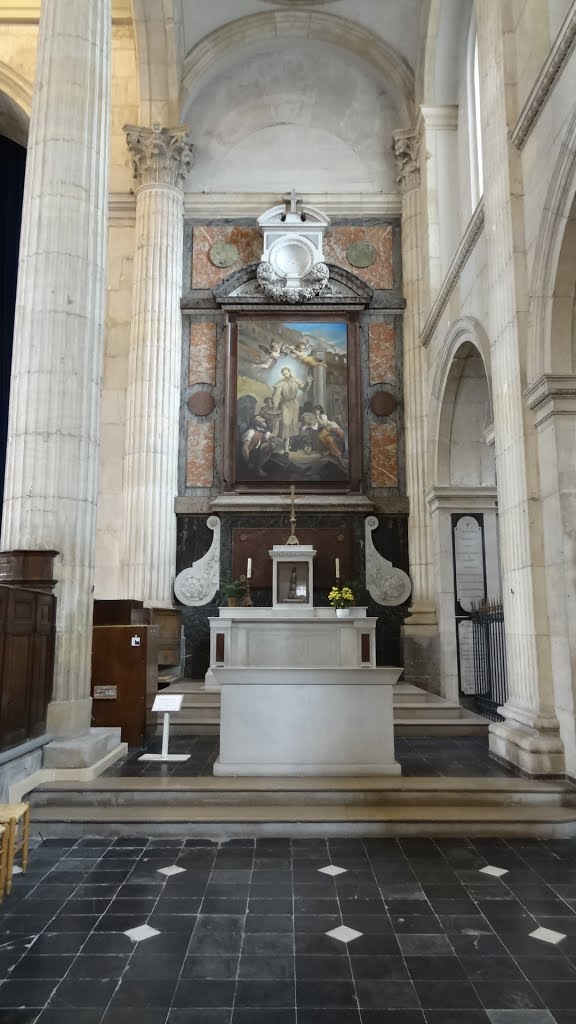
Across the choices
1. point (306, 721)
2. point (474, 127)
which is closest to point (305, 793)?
point (306, 721)

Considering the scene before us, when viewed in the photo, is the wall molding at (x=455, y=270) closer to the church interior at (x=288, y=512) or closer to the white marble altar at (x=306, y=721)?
the church interior at (x=288, y=512)

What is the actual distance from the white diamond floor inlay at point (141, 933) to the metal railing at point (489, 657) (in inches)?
273

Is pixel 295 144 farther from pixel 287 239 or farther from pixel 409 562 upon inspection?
pixel 409 562

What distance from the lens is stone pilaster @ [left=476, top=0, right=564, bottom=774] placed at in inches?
258

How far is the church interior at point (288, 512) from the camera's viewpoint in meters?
3.85

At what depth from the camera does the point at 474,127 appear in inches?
446

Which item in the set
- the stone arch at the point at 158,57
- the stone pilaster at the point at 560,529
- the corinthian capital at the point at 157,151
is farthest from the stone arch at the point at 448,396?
the stone arch at the point at 158,57

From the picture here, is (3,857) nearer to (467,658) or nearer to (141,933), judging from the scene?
(141,933)

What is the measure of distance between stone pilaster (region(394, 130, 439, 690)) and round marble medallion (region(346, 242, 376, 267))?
643 millimetres

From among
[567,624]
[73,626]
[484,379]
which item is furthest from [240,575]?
[567,624]

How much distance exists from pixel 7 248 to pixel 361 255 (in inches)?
286

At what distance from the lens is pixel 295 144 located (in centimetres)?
1453

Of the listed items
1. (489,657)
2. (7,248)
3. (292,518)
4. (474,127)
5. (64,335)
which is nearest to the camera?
(64,335)

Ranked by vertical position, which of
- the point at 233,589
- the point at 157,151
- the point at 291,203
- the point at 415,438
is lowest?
the point at 233,589
